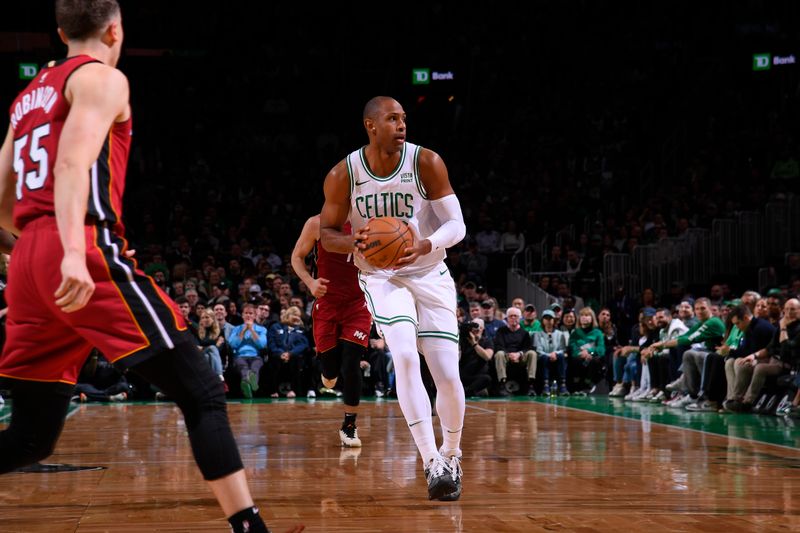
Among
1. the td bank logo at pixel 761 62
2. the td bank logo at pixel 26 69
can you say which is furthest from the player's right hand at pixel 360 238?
the td bank logo at pixel 761 62

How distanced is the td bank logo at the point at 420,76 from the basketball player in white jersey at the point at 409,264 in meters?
18.5

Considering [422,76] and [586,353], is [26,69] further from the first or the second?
[586,353]

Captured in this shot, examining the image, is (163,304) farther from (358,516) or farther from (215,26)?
(215,26)

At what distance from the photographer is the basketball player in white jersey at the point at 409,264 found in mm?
5012

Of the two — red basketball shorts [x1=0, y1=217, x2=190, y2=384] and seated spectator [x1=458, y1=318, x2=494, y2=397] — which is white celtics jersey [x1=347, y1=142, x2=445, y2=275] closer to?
red basketball shorts [x1=0, y1=217, x2=190, y2=384]

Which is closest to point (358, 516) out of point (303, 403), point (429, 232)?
point (429, 232)

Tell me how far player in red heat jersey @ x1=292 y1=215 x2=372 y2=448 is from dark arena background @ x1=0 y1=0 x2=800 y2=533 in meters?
0.63

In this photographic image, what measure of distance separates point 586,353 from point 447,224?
10180mm

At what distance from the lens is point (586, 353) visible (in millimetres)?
14812

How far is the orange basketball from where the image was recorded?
4.82 m

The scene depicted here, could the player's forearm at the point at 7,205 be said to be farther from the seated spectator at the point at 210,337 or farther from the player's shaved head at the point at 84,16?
the seated spectator at the point at 210,337

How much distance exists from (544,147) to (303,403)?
1139cm

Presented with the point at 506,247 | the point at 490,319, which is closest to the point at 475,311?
the point at 490,319

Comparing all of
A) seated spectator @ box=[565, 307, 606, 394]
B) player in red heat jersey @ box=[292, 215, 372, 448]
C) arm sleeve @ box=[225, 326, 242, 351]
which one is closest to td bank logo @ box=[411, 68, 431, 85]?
seated spectator @ box=[565, 307, 606, 394]
